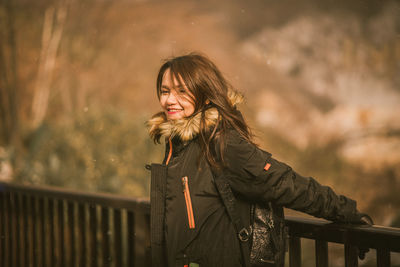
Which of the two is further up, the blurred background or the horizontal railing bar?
the blurred background

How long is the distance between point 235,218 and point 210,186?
0.15 m

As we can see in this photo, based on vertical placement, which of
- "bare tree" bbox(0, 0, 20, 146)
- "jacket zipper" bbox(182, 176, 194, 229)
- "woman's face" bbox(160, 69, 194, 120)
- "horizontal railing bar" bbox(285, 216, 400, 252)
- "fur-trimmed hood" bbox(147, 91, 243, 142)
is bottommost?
"horizontal railing bar" bbox(285, 216, 400, 252)

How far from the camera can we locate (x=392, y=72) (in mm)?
8578

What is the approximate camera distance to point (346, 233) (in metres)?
1.61

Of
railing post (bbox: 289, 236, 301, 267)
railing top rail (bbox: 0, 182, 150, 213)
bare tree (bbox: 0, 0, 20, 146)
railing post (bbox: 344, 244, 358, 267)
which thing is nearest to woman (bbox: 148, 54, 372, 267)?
railing post (bbox: 344, 244, 358, 267)

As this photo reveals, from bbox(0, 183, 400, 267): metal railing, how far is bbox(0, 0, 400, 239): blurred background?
3.55 meters

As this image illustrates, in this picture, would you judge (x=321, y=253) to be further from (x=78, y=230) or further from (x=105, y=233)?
(x=78, y=230)

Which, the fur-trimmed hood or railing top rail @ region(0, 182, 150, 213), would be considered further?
railing top rail @ region(0, 182, 150, 213)

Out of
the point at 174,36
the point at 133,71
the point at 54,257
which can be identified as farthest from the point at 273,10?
the point at 54,257

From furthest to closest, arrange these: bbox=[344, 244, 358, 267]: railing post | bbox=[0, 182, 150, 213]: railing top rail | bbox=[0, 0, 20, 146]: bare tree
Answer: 1. bbox=[0, 0, 20, 146]: bare tree
2. bbox=[0, 182, 150, 213]: railing top rail
3. bbox=[344, 244, 358, 267]: railing post

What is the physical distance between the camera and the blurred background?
7.65 metres

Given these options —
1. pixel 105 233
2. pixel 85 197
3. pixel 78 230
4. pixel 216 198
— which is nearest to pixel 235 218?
pixel 216 198

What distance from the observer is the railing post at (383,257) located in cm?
151

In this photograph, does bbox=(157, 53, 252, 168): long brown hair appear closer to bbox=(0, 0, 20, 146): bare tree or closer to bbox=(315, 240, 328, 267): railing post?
bbox=(315, 240, 328, 267): railing post
